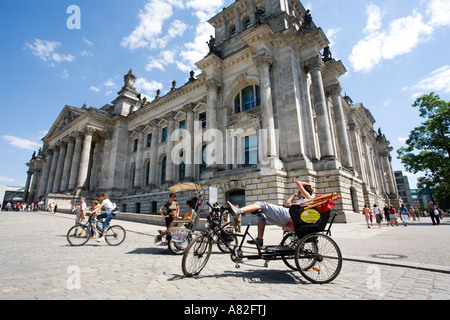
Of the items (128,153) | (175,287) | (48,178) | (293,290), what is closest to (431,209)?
(293,290)

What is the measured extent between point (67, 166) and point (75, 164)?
3.29 m

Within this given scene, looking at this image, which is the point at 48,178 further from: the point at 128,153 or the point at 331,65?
the point at 331,65

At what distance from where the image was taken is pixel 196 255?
439cm

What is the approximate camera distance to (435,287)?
135 inches

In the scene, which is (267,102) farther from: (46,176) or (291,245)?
(46,176)

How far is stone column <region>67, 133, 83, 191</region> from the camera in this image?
3495cm

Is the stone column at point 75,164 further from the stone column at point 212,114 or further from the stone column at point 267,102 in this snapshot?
the stone column at point 267,102

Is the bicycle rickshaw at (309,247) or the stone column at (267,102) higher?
the stone column at (267,102)

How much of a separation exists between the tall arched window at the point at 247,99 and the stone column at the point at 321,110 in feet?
17.5

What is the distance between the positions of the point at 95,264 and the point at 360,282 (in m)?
5.49

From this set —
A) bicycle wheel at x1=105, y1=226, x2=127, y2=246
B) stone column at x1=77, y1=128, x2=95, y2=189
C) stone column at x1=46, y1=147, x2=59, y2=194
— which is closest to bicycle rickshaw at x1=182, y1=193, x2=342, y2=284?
bicycle wheel at x1=105, y1=226, x2=127, y2=246

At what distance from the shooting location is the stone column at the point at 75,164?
35.0 m

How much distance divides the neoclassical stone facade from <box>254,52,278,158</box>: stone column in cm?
9

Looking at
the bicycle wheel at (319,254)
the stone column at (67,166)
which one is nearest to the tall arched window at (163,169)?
the stone column at (67,166)
